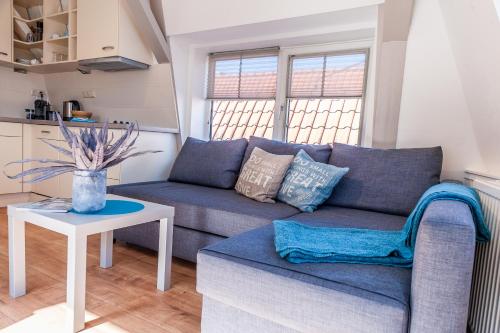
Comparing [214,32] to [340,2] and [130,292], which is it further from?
[130,292]

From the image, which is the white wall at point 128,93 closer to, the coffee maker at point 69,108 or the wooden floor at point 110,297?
the coffee maker at point 69,108

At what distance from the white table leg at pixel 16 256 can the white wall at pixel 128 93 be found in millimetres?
1959

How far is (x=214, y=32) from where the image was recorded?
3064 mm

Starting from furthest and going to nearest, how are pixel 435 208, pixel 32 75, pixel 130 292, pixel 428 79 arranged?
pixel 32 75 → pixel 428 79 → pixel 130 292 → pixel 435 208

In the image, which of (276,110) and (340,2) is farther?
(276,110)

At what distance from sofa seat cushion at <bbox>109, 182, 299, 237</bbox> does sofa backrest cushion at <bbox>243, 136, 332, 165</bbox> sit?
0.45 metres

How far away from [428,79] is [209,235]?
179 centimetres

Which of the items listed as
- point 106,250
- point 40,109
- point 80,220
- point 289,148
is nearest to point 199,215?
point 106,250

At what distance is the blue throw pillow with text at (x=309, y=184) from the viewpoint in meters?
2.09

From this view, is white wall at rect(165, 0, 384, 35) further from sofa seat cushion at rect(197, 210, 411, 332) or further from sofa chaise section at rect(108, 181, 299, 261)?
sofa seat cushion at rect(197, 210, 411, 332)

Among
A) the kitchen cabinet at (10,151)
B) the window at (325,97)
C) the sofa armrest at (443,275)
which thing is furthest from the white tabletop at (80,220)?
the kitchen cabinet at (10,151)

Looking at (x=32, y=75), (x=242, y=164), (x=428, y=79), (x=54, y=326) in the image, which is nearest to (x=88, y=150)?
(x=54, y=326)

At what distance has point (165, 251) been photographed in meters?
1.89

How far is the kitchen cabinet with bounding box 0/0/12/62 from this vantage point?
147 inches
